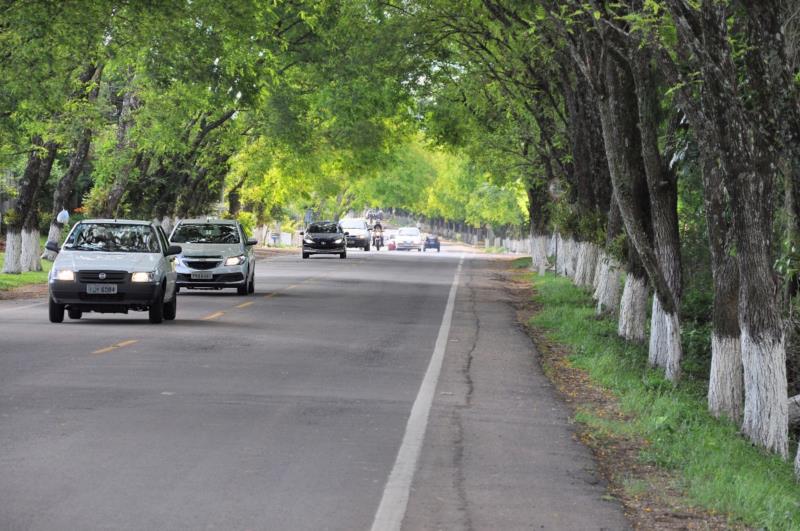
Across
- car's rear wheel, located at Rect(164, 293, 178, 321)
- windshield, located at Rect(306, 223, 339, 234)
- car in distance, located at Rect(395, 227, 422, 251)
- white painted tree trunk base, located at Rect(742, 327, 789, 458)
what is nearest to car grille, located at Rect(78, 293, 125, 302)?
car's rear wheel, located at Rect(164, 293, 178, 321)

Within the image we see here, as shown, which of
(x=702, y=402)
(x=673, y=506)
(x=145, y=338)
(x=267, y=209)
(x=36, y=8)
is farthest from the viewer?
(x=267, y=209)

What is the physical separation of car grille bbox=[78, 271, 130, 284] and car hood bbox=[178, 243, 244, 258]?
977 cm

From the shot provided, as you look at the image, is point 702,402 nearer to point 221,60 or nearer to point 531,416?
point 531,416

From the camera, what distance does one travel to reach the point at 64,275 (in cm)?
2242

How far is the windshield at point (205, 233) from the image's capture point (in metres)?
33.5

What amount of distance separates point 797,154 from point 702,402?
158 inches

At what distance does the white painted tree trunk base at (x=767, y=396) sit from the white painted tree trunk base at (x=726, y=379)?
169 centimetres

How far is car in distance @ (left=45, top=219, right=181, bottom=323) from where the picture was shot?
22500 mm

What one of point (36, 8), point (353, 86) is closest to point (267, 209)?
point (353, 86)

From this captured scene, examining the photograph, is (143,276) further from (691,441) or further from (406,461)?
(406,461)

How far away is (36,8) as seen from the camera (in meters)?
28.3

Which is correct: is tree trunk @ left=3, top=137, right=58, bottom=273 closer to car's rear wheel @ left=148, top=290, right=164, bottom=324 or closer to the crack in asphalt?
car's rear wheel @ left=148, top=290, right=164, bottom=324

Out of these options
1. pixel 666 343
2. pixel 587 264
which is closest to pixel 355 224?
pixel 587 264

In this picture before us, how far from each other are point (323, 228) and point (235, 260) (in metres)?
37.8
